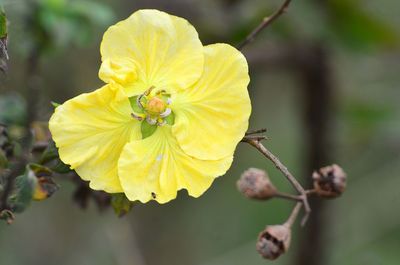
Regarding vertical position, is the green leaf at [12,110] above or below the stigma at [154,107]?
below

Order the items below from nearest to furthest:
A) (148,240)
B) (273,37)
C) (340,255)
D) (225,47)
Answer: (225,47) → (273,37) → (340,255) → (148,240)

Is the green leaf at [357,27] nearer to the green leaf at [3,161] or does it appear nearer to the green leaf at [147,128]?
the green leaf at [147,128]

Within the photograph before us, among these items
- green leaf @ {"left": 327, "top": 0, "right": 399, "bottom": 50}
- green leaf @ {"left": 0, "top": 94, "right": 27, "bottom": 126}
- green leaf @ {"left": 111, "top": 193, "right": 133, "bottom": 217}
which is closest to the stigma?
green leaf @ {"left": 111, "top": 193, "right": 133, "bottom": 217}

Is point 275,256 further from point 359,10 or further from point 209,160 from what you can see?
point 359,10

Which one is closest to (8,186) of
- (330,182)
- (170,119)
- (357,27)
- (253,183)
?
(170,119)

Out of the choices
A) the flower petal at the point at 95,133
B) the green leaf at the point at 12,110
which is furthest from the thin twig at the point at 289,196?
the green leaf at the point at 12,110

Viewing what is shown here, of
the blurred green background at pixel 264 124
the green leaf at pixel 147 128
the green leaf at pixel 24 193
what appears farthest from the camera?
the blurred green background at pixel 264 124

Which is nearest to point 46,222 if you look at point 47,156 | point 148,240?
point 148,240

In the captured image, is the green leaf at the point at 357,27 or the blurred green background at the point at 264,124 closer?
the blurred green background at the point at 264,124

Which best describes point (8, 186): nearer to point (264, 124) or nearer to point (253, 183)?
point (253, 183)
